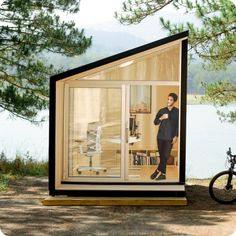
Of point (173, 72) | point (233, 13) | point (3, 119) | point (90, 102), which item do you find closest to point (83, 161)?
point (90, 102)

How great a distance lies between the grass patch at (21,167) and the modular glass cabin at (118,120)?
337 cm

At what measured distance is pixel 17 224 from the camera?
25.1ft

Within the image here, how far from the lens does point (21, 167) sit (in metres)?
14.3

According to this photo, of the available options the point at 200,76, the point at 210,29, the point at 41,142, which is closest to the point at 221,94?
the point at 210,29

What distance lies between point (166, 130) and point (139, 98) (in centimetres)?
73

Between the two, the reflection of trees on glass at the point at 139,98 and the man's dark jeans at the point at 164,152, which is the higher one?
the reflection of trees on glass at the point at 139,98

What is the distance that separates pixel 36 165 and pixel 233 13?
6.20 m

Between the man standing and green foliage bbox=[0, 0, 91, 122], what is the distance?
5400 mm

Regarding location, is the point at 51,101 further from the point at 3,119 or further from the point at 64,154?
the point at 3,119

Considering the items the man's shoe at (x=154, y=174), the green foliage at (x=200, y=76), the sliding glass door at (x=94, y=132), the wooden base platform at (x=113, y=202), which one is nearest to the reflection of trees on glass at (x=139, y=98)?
the sliding glass door at (x=94, y=132)

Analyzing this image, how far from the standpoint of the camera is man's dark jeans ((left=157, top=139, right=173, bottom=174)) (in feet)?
32.9

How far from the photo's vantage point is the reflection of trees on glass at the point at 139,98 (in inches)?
394

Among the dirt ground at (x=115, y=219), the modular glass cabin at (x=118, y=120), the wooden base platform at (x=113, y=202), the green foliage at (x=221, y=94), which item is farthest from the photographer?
the green foliage at (x=221, y=94)

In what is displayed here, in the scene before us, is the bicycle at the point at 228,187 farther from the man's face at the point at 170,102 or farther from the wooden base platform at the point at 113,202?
the man's face at the point at 170,102
